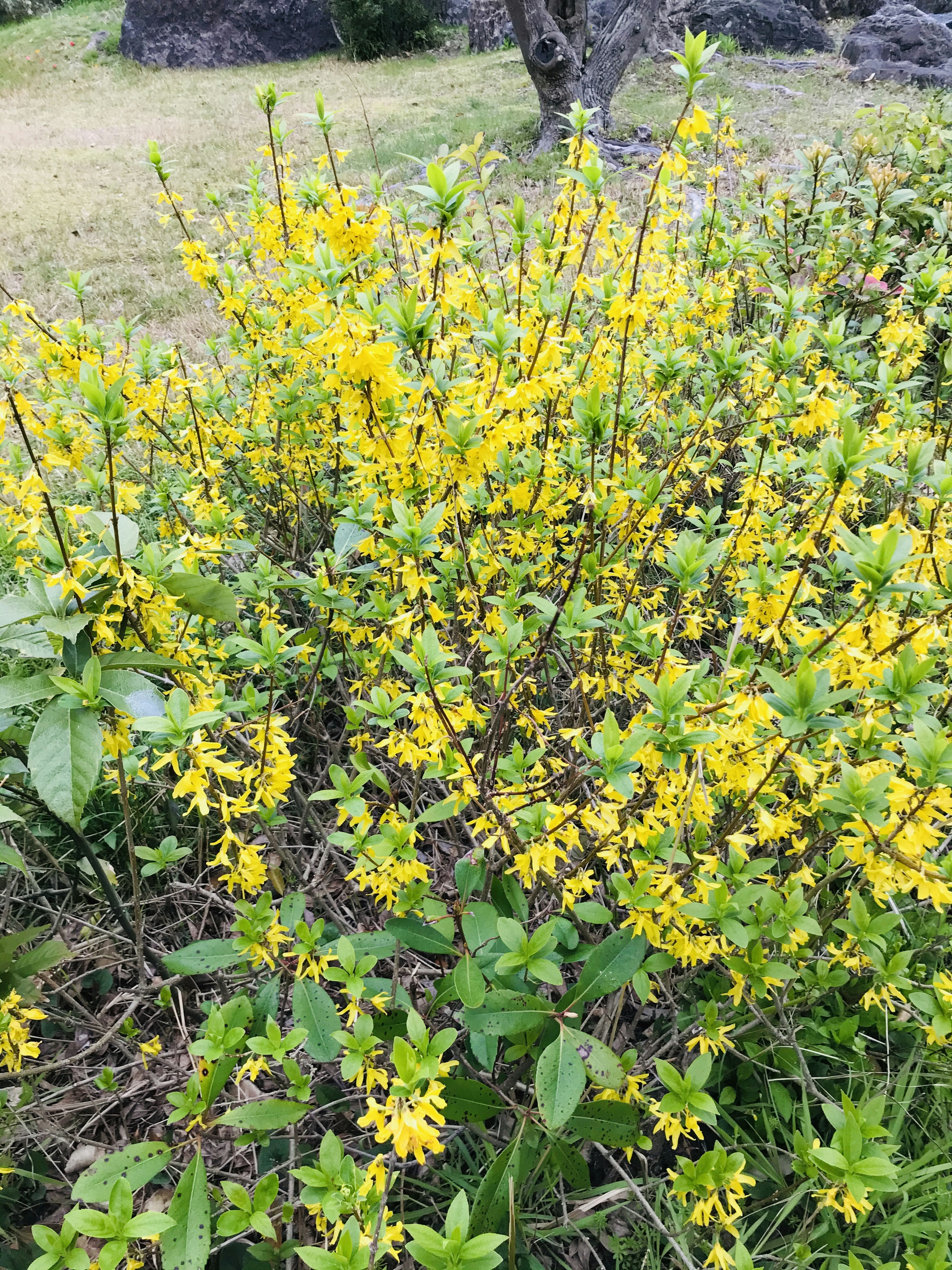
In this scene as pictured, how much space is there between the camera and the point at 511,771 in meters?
1.63

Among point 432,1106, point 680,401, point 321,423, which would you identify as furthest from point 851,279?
point 432,1106

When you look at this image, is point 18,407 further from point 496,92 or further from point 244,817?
point 496,92

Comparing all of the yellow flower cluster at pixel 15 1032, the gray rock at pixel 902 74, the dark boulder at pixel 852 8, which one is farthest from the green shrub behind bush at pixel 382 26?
the yellow flower cluster at pixel 15 1032

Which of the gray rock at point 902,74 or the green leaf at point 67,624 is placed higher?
the gray rock at point 902,74

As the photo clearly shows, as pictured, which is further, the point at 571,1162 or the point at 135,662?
the point at 571,1162

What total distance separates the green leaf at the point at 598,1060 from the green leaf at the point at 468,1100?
0.71ft

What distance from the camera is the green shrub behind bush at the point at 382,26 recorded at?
18578 mm

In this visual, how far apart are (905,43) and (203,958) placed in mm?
19700

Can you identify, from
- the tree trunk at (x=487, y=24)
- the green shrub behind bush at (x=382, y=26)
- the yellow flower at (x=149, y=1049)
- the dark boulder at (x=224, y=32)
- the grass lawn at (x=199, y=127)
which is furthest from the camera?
the dark boulder at (x=224, y=32)

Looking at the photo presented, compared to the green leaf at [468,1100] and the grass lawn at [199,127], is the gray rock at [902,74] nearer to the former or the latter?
the grass lawn at [199,127]

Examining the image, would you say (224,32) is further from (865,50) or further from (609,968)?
(609,968)

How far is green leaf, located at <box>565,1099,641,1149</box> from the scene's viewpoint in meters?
1.56

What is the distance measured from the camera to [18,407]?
7.18 ft

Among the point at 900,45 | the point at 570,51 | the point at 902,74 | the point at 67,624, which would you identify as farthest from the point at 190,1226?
the point at 900,45
